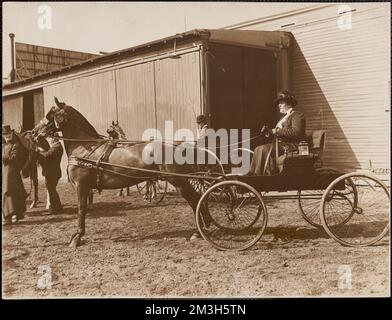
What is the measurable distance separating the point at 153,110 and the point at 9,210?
4178 millimetres

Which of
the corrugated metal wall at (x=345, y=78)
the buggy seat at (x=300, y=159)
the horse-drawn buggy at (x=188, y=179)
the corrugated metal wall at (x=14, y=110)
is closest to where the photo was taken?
the buggy seat at (x=300, y=159)

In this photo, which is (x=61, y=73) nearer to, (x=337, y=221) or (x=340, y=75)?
(x=340, y=75)

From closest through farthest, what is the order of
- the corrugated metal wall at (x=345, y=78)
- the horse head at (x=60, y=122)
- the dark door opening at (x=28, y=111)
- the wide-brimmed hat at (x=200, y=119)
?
the horse head at (x=60, y=122) < the wide-brimmed hat at (x=200, y=119) < the corrugated metal wall at (x=345, y=78) < the dark door opening at (x=28, y=111)

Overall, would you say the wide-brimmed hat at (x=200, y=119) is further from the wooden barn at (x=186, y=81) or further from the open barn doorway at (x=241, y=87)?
the open barn doorway at (x=241, y=87)

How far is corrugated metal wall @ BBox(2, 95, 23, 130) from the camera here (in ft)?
44.6

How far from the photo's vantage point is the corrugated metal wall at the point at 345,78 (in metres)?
8.49

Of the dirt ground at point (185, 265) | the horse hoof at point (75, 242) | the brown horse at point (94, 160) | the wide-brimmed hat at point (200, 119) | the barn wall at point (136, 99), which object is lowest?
the dirt ground at point (185, 265)

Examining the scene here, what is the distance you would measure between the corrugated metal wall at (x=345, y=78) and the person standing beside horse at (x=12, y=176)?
7149 millimetres

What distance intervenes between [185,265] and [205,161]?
5.79 ft

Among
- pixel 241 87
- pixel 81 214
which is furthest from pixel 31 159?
pixel 241 87

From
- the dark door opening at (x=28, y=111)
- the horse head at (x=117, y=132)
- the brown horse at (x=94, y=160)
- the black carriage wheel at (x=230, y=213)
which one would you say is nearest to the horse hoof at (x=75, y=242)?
the brown horse at (x=94, y=160)

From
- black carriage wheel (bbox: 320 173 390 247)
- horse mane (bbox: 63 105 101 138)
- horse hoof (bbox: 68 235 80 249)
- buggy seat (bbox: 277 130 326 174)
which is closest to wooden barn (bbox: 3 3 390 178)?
black carriage wheel (bbox: 320 173 390 247)

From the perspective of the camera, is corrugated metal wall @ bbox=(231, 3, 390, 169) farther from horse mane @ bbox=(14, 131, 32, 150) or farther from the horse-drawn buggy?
horse mane @ bbox=(14, 131, 32, 150)
